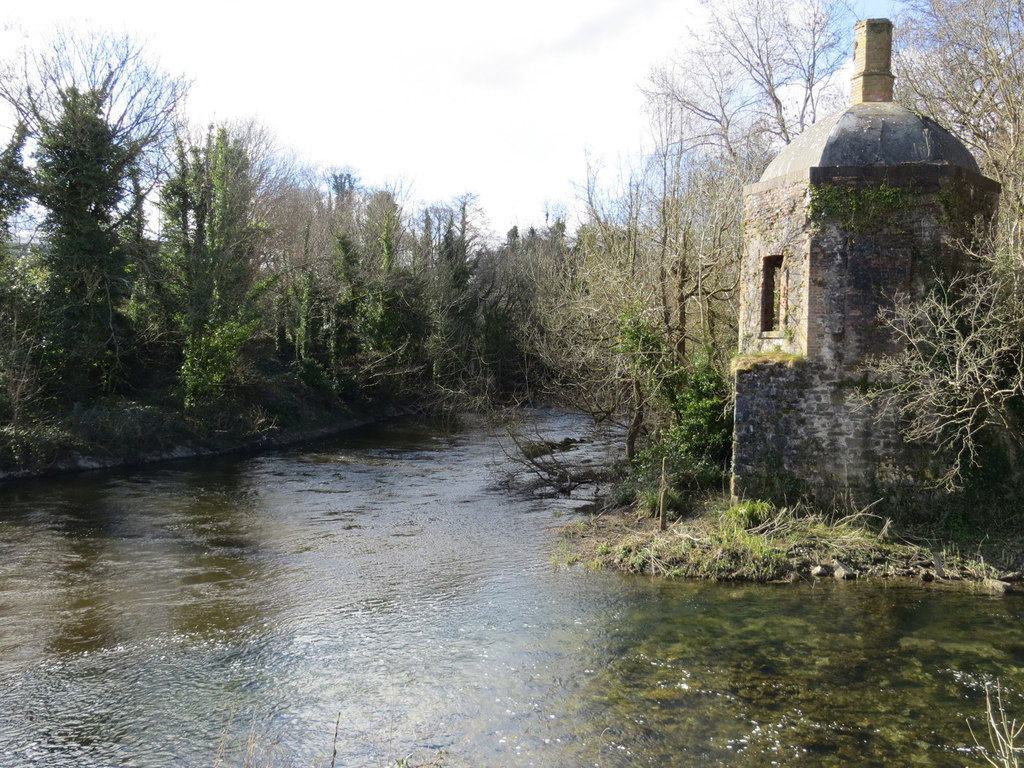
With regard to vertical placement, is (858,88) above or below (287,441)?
above

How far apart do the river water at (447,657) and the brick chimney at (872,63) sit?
25.0ft

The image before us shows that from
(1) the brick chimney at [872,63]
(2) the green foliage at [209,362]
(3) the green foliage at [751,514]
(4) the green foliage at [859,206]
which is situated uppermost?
(1) the brick chimney at [872,63]

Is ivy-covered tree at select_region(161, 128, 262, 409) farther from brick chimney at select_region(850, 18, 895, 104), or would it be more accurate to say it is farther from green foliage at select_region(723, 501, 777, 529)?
brick chimney at select_region(850, 18, 895, 104)

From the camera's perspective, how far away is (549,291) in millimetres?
21094

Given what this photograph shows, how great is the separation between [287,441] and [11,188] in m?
9.66

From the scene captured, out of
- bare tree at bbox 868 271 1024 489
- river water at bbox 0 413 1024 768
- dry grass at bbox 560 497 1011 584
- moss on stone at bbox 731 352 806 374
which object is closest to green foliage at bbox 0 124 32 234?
river water at bbox 0 413 1024 768

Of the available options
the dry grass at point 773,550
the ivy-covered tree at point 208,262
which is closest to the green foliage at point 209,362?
the ivy-covered tree at point 208,262

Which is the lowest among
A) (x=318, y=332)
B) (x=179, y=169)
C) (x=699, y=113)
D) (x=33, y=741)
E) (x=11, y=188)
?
(x=33, y=741)

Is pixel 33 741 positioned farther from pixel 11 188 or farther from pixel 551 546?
pixel 11 188

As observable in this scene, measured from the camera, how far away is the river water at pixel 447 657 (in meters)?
6.29

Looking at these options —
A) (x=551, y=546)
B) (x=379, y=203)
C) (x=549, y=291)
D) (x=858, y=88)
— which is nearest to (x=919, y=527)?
(x=551, y=546)

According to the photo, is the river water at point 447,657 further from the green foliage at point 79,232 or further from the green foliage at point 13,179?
the green foliage at point 13,179

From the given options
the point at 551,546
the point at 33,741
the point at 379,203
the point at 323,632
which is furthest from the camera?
the point at 379,203

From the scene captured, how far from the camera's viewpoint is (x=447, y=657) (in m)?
7.99
